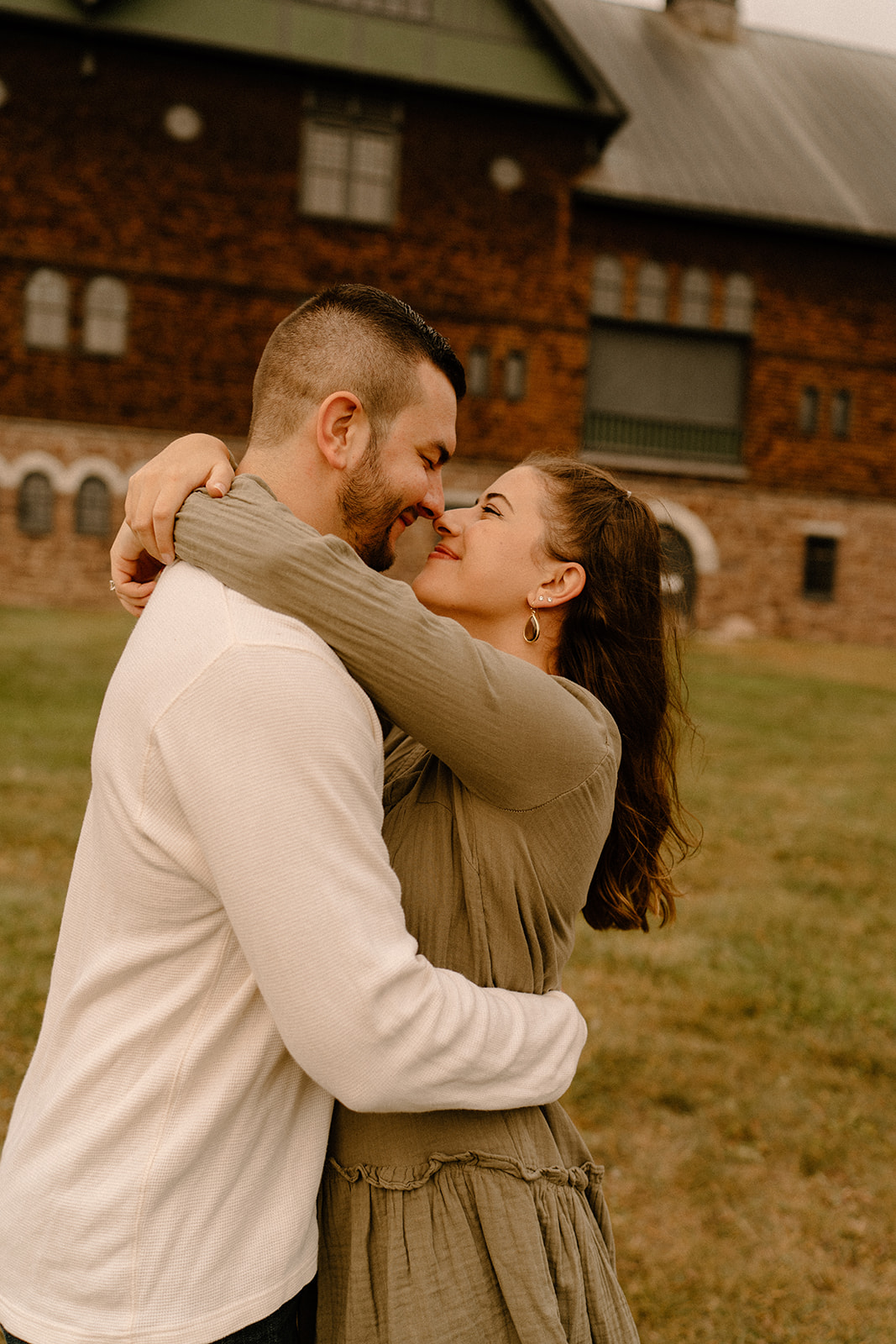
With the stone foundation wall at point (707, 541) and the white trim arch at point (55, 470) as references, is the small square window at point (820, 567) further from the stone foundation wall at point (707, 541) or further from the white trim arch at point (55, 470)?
the white trim arch at point (55, 470)

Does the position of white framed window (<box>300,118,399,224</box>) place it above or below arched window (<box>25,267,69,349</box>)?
above

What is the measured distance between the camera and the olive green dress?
1616 millimetres

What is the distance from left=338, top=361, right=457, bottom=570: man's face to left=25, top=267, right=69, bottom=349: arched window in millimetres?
20152

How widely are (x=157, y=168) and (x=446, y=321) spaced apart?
576 centimetres

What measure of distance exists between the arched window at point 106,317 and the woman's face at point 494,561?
1990 cm

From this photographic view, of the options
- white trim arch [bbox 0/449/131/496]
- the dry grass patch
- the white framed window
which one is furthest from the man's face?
the white framed window

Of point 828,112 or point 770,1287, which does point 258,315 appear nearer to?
point 828,112

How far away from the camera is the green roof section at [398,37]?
18938mm

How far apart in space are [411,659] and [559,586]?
65 centimetres

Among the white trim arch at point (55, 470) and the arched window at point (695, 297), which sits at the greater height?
the arched window at point (695, 297)

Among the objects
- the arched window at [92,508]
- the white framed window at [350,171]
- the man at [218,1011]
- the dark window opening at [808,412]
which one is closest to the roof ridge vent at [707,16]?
the dark window opening at [808,412]

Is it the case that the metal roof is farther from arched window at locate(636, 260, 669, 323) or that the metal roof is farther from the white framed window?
the white framed window

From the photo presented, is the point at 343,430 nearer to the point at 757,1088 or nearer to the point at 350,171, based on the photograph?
the point at 757,1088

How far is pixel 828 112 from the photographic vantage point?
26.0m
